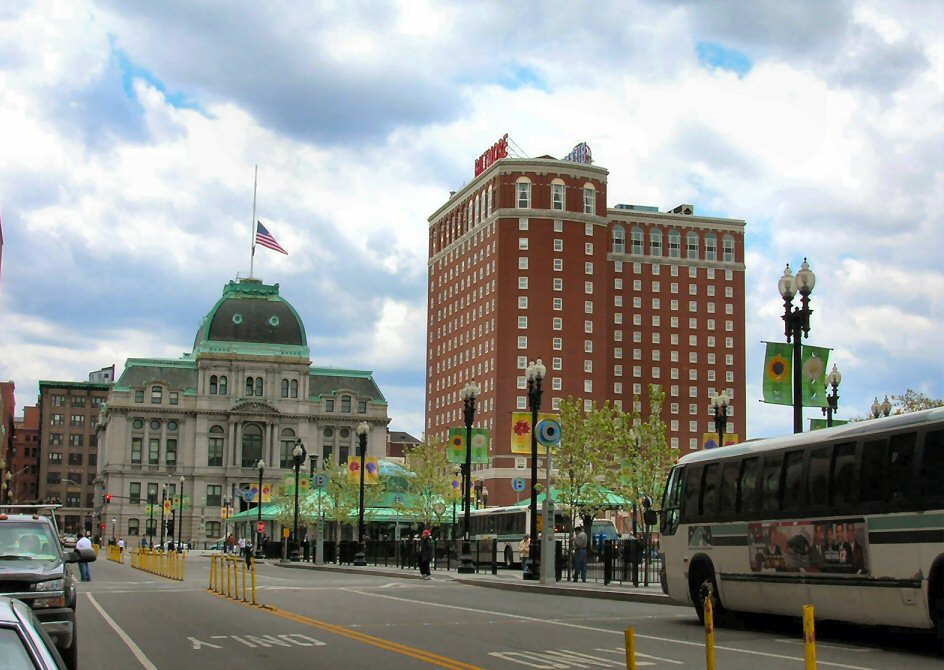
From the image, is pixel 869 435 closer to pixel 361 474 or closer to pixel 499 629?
pixel 499 629

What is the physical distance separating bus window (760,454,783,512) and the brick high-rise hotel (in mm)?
105691

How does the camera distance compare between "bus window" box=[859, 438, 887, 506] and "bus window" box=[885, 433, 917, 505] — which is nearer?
"bus window" box=[885, 433, 917, 505]

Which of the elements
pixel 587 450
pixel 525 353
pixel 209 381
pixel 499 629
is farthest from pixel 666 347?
pixel 499 629

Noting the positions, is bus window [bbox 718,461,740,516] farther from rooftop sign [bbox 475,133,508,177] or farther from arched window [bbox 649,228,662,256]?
arched window [bbox 649,228,662,256]

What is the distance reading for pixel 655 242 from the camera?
151m

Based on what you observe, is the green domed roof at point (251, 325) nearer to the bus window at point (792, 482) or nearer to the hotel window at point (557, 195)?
the hotel window at point (557, 195)

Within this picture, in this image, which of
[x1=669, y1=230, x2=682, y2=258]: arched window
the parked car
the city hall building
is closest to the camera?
the parked car

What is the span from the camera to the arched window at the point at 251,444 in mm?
161875

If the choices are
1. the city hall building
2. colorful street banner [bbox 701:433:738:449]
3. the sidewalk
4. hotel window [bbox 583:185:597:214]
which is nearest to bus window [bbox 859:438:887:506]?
colorful street banner [bbox 701:433:738:449]

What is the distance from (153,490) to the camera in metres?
159

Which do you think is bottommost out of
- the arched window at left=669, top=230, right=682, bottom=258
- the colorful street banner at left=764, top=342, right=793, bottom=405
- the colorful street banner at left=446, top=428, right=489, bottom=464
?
the colorful street banner at left=446, top=428, right=489, bottom=464

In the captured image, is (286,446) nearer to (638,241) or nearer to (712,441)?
(638,241)

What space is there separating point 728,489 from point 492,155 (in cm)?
11924

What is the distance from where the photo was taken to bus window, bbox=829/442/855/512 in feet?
59.0
